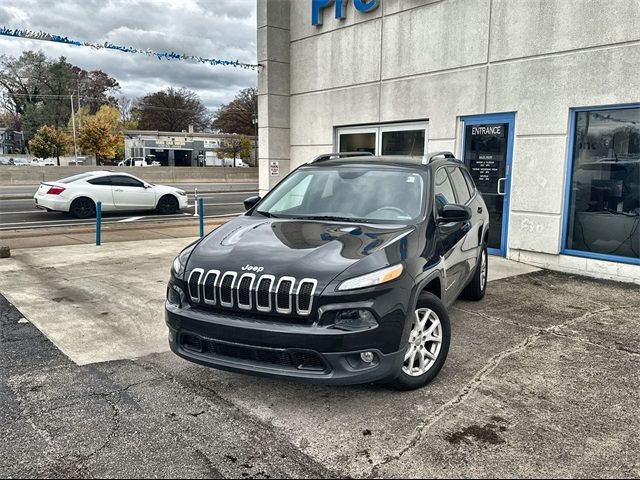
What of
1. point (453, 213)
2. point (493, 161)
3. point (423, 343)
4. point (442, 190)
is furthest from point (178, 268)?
point (493, 161)

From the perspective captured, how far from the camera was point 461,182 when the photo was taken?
229 inches

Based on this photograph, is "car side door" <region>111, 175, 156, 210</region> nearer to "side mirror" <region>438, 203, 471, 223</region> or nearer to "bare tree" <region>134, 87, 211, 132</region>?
"side mirror" <region>438, 203, 471, 223</region>

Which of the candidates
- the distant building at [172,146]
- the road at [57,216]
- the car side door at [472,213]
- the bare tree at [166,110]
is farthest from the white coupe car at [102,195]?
the bare tree at [166,110]

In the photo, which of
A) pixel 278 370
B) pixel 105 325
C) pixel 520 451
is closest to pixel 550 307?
pixel 520 451

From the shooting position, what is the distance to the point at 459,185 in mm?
5680

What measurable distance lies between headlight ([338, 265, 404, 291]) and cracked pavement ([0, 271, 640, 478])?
89 centimetres

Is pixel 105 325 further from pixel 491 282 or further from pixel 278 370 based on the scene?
pixel 491 282

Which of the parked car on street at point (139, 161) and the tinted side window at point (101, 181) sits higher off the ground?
the parked car on street at point (139, 161)

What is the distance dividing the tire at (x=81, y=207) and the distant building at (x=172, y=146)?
1922 inches

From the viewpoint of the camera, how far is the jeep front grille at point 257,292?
331 cm

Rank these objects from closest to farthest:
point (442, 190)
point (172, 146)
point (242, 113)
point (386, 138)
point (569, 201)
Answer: point (442, 190), point (569, 201), point (386, 138), point (172, 146), point (242, 113)

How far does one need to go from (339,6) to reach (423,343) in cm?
937

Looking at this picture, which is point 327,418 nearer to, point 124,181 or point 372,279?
point 372,279

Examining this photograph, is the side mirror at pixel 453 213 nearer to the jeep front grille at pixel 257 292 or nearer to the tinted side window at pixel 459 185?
the tinted side window at pixel 459 185
